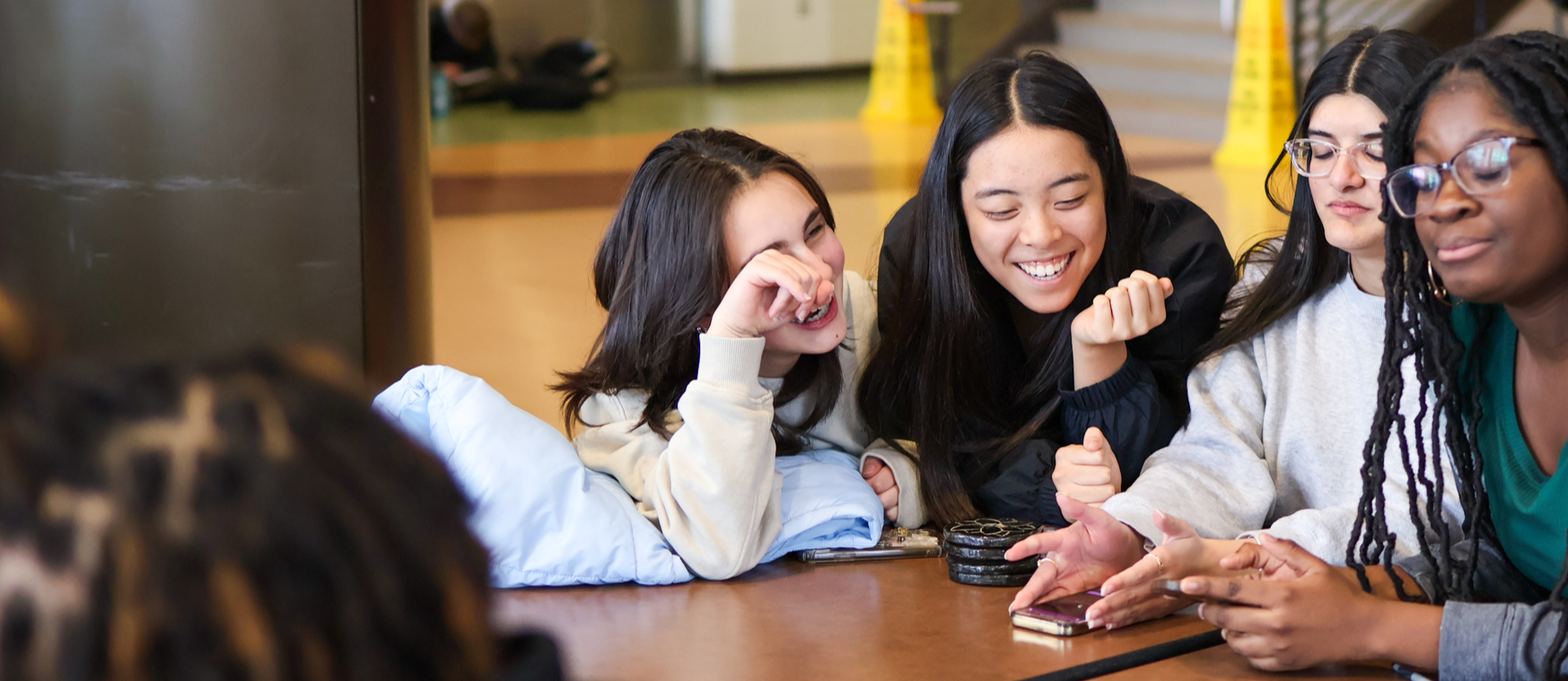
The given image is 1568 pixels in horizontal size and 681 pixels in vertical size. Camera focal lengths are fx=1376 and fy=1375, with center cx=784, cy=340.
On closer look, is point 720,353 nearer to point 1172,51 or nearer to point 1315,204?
point 1315,204

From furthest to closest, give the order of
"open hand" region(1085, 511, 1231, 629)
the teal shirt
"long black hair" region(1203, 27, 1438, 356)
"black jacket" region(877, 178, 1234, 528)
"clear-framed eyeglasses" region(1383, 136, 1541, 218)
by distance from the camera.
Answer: "black jacket" region(877, 178, 1234, 528), "long black hair" region(1203, 27, 1438, 356), "open hand" region(1085, 511, 1231, 629), the teal shirt, "clear-framed eyeglasses" region(1383, 136, 1541, 218)

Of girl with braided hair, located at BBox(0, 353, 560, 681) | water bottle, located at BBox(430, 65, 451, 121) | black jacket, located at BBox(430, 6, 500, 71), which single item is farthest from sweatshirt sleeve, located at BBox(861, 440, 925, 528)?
black jacket, located at BBox(430, 6, 500, 71)

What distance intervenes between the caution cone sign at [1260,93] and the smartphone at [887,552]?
18.0ft

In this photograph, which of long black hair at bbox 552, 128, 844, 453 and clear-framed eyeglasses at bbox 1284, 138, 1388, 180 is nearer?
clear-framed eyeglasses at bbox 1284, 138, 1388, 180

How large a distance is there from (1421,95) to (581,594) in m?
1.05

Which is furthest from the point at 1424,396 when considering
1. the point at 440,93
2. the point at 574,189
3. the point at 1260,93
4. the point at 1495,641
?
the point at 440,93

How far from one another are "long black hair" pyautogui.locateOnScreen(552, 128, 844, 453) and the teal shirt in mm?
838

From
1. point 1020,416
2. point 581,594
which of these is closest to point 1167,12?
point 1020,416

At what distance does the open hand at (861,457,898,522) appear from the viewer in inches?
72.7

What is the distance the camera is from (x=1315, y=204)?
1.70m

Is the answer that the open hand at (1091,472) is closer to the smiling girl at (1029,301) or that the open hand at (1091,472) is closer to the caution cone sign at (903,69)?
the smiling girl at (1029,301)

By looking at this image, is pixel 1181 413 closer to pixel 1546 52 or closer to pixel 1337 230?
pixel 1337 230

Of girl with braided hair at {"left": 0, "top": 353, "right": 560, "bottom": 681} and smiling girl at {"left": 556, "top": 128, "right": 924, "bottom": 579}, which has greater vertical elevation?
girl with braided hair at {"left": 0, "top": 353, "right": 560, "bottom": 681}

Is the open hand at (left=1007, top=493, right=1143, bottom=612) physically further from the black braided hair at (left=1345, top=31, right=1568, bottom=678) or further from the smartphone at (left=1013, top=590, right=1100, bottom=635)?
the black braided hair at (left=1345, top=31, right=1568, bottom=678)
